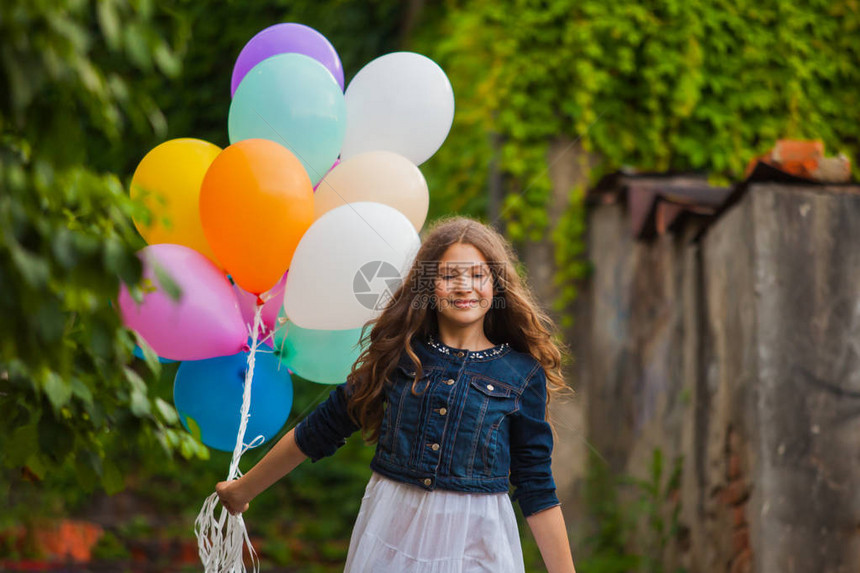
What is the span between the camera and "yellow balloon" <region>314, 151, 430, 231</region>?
2.46 metres

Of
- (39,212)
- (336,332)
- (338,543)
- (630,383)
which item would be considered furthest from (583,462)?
(39,212)

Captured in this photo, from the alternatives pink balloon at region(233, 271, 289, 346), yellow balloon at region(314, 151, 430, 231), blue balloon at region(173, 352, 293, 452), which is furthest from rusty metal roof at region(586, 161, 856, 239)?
blue balloon at region(173, 352, 293, 452)

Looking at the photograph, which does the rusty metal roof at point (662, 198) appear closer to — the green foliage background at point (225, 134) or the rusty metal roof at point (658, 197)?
the rusty metal roof at point (658, 197)

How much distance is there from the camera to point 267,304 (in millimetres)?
2527

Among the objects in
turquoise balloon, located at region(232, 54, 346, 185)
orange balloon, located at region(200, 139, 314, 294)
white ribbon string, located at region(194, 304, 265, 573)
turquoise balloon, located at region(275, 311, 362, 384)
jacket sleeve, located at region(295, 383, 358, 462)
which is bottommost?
white ribbon string, located at region(194, 304, 265, 573)

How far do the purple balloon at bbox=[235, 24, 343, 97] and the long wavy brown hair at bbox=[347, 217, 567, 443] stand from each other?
2.70 ft

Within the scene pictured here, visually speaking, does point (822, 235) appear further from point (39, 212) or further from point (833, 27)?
point (39, 212)

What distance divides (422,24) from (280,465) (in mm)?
5211

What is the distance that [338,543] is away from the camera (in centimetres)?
610

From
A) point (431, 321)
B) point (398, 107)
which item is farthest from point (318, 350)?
point (398, 107)

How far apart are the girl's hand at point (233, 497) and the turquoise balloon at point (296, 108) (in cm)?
91

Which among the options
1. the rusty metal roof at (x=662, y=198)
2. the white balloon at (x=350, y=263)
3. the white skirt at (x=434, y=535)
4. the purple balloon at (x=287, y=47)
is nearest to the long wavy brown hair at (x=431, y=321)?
the white balloon at (x=350, y=263)

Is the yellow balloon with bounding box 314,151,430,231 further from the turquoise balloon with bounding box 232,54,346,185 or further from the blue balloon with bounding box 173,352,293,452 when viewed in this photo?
the blue balloon with bounding box 173,352,293,452

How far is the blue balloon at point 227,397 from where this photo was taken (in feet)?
7.98
